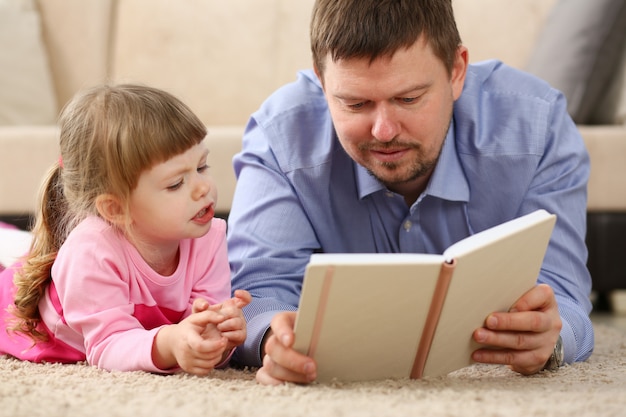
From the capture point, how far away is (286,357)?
1.18 m

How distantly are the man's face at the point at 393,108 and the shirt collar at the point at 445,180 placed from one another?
0.07m

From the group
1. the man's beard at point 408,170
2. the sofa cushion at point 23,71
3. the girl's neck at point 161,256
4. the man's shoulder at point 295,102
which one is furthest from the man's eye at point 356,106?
the sofa cushion at point 23,71

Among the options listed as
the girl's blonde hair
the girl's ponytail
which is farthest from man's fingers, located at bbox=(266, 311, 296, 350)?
the girl's ponytail

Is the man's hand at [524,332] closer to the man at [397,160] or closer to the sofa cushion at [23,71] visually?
the man at [397,160]

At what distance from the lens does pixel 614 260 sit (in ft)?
7.93

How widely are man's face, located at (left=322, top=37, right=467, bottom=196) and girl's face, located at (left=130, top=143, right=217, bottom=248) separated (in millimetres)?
266

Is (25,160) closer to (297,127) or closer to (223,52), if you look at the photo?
(223,52)

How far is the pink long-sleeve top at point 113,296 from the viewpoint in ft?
4.48

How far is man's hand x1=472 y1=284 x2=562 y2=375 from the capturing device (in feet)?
4.12

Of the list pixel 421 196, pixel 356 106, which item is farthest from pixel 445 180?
pixel 356 106

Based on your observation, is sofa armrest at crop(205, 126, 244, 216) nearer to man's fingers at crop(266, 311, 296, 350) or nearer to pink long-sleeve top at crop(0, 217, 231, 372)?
pink long-sleeve top at crop(0, 217, 231, 372)

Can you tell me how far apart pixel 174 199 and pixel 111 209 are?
0.11 m

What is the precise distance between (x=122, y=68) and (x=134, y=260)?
5.81 feet

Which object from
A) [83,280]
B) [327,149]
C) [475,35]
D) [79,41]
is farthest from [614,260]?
[79,41]
